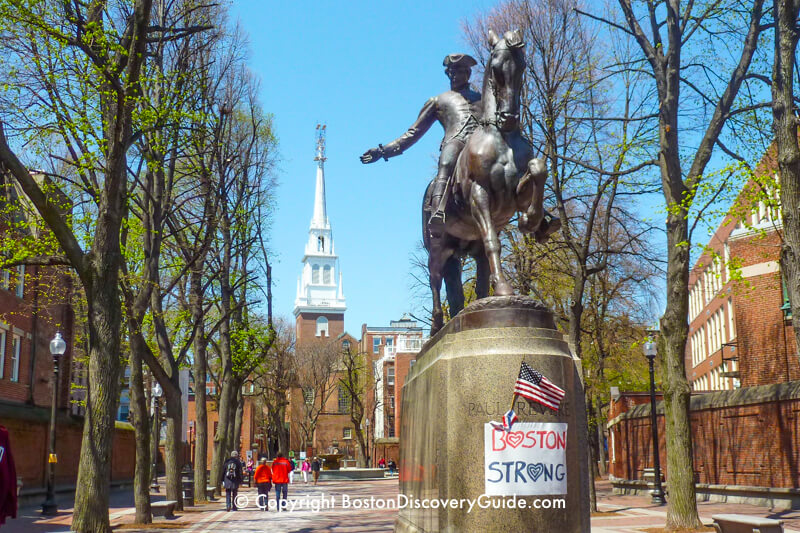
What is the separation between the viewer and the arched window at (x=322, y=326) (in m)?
130

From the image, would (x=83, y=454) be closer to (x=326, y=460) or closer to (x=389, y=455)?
(x=326, y=460)

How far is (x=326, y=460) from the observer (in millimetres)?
56281

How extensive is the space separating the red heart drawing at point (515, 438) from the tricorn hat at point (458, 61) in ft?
16.7

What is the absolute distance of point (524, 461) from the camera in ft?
24.5

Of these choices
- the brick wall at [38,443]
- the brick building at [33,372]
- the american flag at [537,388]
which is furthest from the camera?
the brick building at [33,372]

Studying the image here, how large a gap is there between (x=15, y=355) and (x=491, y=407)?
90.3 ft

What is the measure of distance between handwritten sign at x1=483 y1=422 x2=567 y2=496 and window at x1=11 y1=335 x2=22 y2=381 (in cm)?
2684

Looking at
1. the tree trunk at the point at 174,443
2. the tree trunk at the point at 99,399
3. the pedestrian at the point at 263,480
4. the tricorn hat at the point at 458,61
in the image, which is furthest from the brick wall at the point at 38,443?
the tricorn hat at the point at 458,61

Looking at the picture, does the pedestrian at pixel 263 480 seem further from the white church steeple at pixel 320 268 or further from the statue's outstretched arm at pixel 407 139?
the white church steeple at pixel 320 268

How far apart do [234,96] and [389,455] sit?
152 ft

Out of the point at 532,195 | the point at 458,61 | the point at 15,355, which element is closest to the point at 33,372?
the point at 15,355

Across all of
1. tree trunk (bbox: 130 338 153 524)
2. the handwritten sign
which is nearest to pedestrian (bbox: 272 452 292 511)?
tree trunk (bbox: 130 338 153 524)

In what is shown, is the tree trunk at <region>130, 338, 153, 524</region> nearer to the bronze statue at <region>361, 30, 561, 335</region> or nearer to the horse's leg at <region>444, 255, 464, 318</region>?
the horse's leg at <region>444, 255, 464, 318</region>

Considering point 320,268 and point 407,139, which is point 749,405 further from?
point 320,268
